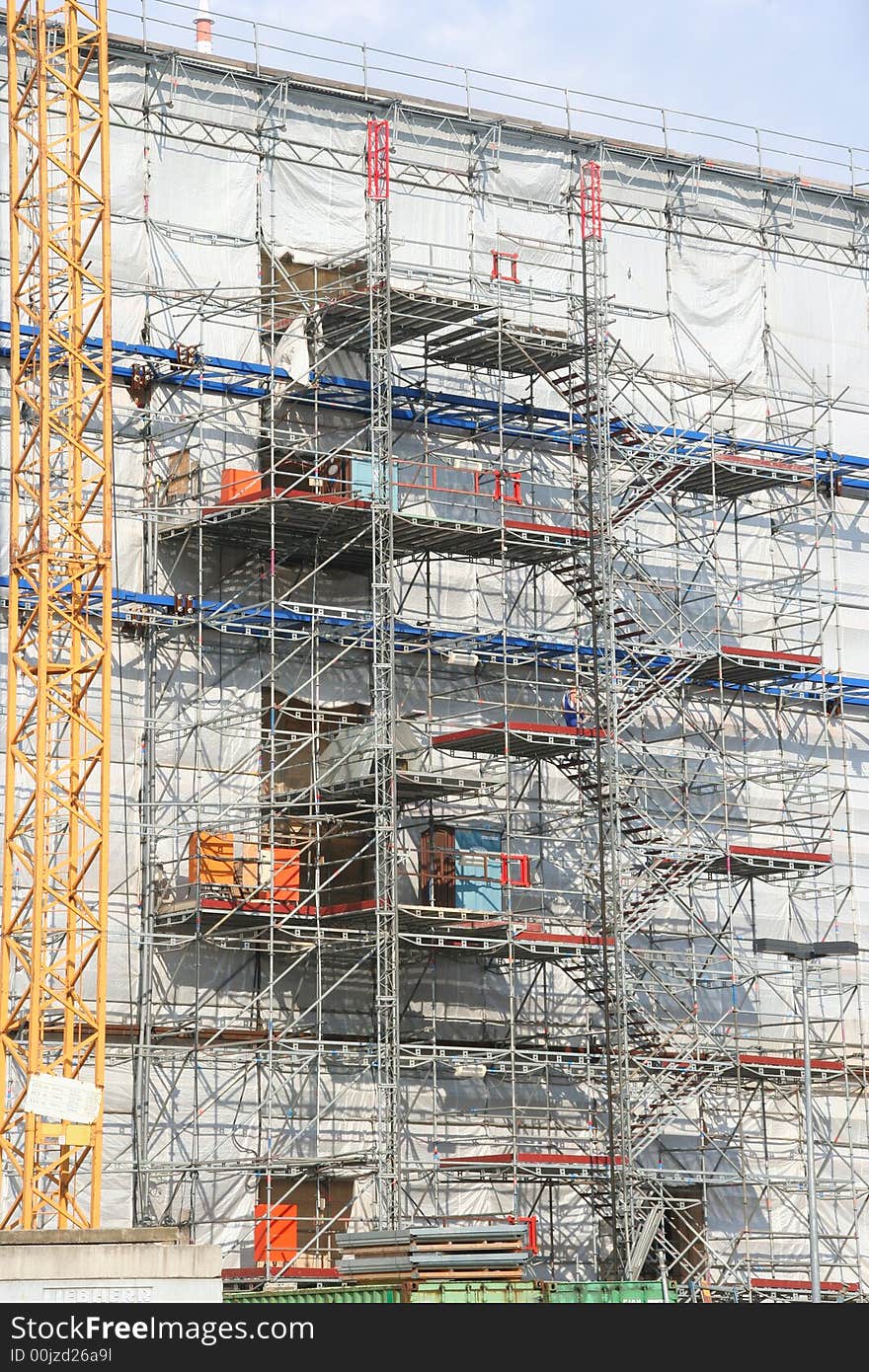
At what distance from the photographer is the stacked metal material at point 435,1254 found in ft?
113

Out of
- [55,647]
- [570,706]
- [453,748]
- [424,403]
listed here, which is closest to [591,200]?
[424,403]

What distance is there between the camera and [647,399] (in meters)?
50.5

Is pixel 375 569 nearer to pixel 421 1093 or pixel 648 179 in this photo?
pixel 421 1093

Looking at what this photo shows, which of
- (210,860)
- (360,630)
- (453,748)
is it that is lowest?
(210,860)

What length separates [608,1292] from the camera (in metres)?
35.3

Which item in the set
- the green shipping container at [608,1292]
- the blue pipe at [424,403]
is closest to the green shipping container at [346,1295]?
the green shipping container at [608,1292]

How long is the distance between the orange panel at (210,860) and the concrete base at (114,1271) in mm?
A: 15017

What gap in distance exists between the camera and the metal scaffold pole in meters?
41.2

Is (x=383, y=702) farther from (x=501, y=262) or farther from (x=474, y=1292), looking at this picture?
(x=474, y=1292)

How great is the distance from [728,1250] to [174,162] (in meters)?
25.2

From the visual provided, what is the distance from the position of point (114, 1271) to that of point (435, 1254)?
9194 mm

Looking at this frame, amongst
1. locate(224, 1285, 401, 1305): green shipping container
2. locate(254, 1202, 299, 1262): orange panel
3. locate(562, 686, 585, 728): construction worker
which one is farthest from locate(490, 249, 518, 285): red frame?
locate(224, 1285, 401, 1305): green shipping container
